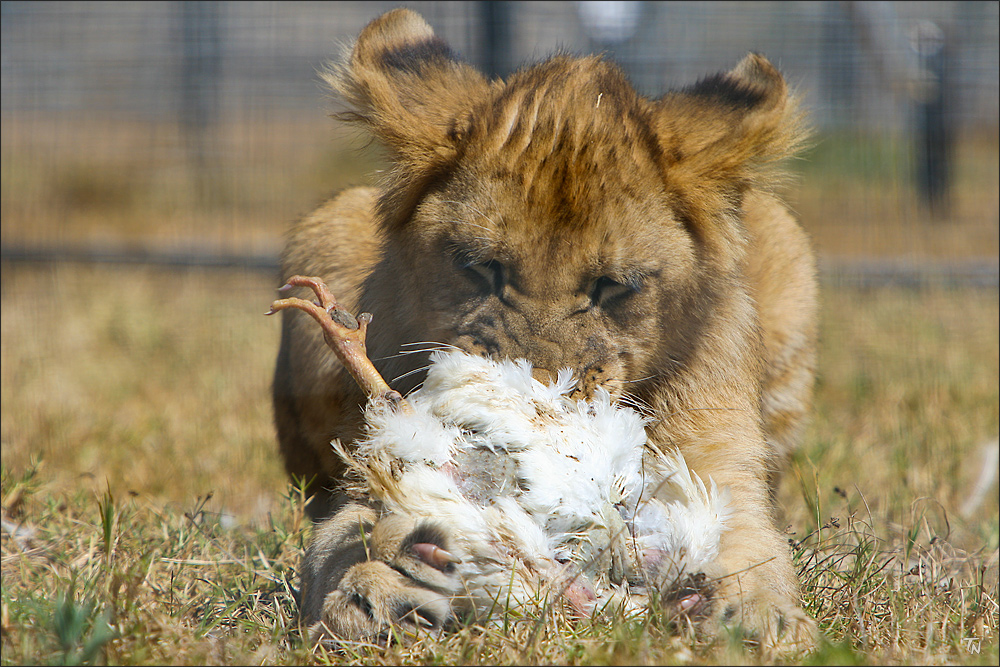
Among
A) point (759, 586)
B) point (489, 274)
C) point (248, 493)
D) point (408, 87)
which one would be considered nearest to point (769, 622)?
point (759, 586)

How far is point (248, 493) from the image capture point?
3861 millimetres

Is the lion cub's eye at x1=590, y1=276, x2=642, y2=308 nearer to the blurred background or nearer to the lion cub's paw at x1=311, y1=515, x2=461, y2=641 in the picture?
the lion cub's paw at x1=311, y1=515, x2=461, y2=641

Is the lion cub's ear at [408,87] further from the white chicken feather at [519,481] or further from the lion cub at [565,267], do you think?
the white chicken feather at [519,481]

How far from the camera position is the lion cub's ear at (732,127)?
2.68m

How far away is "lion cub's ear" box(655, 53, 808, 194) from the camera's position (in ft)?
8.78

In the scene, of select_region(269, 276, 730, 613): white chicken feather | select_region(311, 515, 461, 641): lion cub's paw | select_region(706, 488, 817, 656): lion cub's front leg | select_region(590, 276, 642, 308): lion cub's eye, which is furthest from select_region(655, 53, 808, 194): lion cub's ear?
select_region(311, 515, 461, 641): lion cub's paw

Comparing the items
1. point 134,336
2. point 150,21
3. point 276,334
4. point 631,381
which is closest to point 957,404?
point 631,381

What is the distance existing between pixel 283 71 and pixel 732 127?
5.99 m

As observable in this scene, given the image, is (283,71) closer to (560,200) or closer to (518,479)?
(560,200)

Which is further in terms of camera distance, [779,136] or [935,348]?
[935,348]

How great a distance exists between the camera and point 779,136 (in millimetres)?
2756

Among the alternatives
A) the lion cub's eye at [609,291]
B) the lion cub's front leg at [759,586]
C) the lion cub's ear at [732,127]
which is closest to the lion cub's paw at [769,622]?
the lion cub's front leg at [759,586]

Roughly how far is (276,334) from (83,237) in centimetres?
262

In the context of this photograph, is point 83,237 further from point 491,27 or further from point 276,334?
point 491,27
